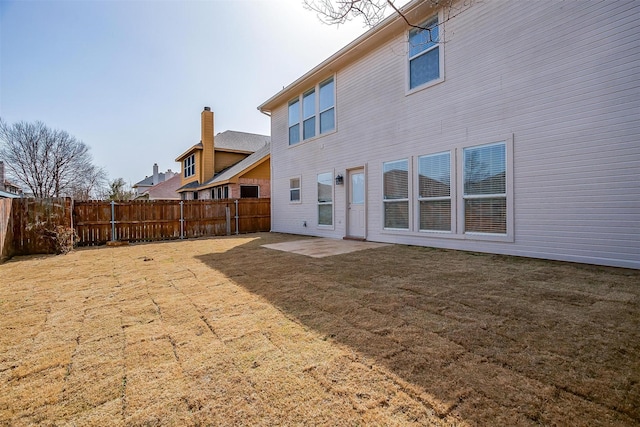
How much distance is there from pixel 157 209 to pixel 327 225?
5950mm

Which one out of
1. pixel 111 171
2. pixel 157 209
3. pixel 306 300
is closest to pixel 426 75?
pixel 306 300

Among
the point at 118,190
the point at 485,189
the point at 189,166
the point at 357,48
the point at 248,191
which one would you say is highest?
the point at 357,48

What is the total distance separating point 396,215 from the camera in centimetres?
755

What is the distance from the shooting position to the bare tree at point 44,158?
750 inches

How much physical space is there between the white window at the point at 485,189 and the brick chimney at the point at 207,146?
1603 centimetres

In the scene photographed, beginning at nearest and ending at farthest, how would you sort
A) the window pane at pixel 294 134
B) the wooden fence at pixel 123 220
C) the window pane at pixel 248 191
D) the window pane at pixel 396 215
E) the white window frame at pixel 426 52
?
1. the white window frame at pixel 426 52
2. the wooden fence at pixel 123 220
3. the window pane at pixel 396 215
4. the window pane at pixel 294 134
5. the window pane at pixel 248 191

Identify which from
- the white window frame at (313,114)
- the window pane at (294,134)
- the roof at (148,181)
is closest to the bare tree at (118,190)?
the roof at (148,181)

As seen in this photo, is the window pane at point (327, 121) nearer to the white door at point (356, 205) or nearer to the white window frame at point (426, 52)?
the white door at point (356, 205)

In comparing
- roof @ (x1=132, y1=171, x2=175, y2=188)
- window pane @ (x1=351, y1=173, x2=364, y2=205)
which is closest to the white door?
window pane @ (x1=351, y1=173, x2=364, y2=205)

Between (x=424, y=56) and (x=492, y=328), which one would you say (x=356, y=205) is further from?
(x=492, y=328)

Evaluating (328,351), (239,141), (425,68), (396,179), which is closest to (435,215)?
(396,179)

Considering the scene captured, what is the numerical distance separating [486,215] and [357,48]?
17.8 ft

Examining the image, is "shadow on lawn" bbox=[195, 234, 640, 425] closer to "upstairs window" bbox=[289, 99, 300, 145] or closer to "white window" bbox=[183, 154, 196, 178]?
"upstairs window" bbox=[289, 99, 300, 145]

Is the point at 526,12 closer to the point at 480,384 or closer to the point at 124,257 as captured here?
the point at 480,384
